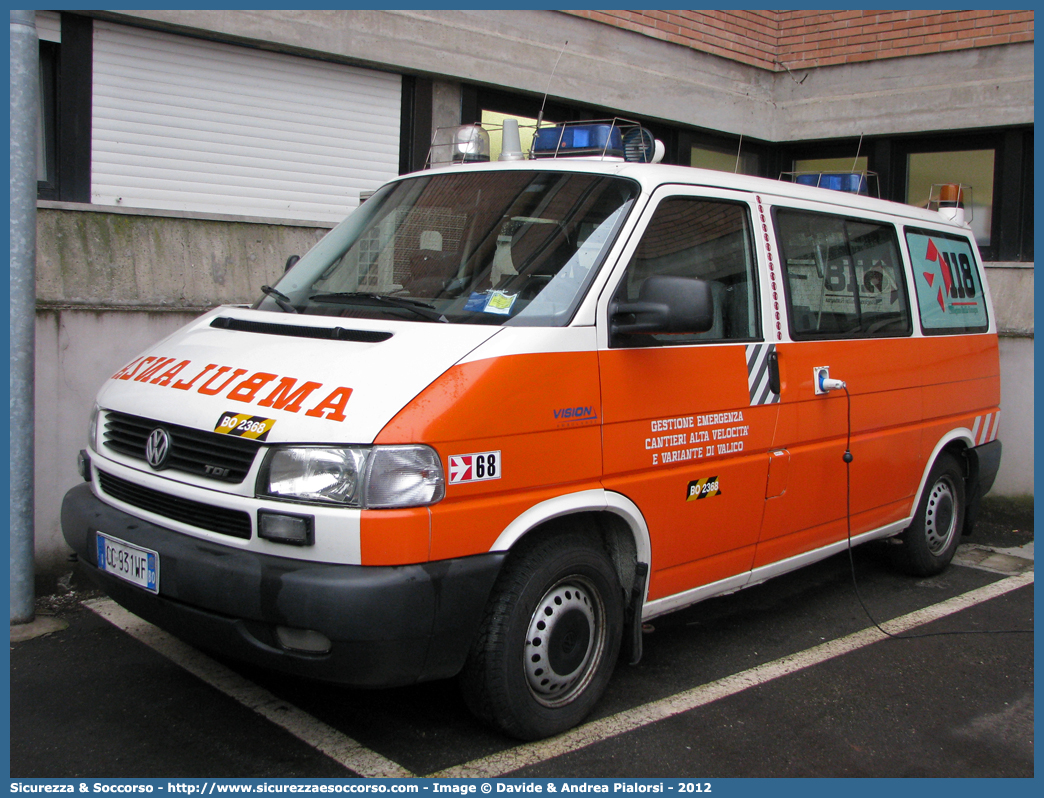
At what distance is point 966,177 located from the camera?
9.73m

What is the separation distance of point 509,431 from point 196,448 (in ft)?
3.71

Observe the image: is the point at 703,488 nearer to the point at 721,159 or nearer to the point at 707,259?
the point at 707,259

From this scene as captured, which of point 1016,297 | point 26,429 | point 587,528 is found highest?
point 1016,297

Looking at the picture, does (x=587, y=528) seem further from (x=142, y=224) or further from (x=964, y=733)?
(x=142, y=224)

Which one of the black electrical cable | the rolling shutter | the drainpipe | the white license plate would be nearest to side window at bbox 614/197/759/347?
the black electrical cable

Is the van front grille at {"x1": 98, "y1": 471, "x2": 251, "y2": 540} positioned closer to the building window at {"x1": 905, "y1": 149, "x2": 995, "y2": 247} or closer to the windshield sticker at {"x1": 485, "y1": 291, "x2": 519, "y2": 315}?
the windshield sticker at {"x1": 485, "y1": 291, "x2": 519, "y2": 315}

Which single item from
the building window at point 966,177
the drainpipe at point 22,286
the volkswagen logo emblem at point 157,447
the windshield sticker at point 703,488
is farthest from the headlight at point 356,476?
the building window at point 966,177

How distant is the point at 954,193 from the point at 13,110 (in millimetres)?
6483

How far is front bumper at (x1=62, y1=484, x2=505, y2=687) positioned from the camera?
3.00m

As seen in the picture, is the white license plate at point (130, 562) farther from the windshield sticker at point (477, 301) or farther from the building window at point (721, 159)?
the building window at point (721, 159)

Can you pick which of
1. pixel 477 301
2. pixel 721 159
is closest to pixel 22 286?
pixel 477 301

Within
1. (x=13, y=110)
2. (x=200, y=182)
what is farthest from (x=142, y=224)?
(x=13, y=110)

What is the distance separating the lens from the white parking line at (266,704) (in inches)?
Result: 137
